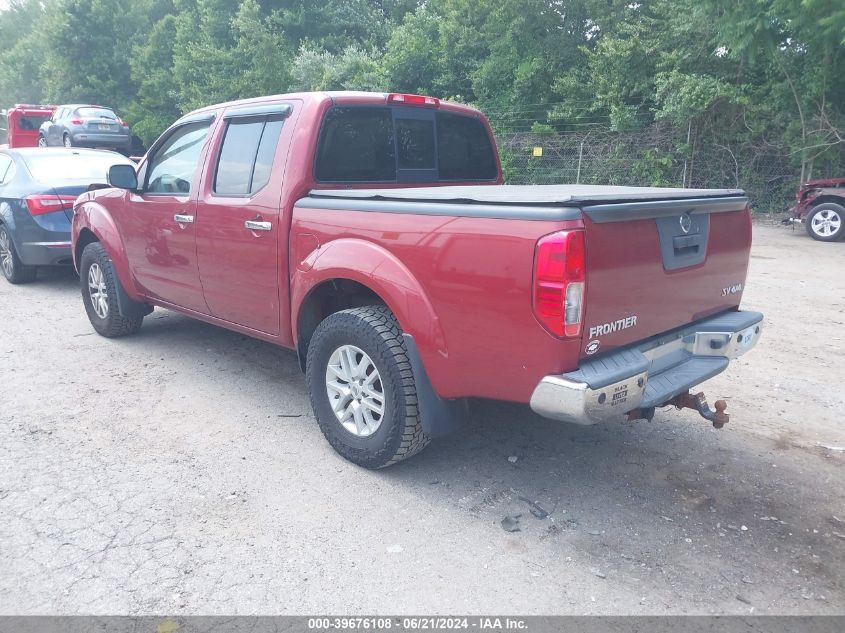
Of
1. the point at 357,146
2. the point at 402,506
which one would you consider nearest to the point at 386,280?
the point at 402,506

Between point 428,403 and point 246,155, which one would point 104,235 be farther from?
point 428,403

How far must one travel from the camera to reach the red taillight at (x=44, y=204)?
25.6 ft

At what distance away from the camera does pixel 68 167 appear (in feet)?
28.0

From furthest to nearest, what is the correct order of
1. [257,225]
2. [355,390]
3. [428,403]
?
[257,225] → [355,390] → [428,403]

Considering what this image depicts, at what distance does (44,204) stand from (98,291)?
2430mm

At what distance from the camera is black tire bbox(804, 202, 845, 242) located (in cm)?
1233

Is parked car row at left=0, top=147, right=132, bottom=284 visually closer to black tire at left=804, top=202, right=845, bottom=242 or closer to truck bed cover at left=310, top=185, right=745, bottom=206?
truck bed cover at left=310, top=185, right=745, bottom=206

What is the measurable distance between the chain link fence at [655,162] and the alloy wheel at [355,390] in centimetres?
1453

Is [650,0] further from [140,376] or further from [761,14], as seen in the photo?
[140,376]

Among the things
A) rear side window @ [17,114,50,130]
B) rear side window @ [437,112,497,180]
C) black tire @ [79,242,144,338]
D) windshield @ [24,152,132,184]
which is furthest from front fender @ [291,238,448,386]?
rear side window @ [17,114,50,130]

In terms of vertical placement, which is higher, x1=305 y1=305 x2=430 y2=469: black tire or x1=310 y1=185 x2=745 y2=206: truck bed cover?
x1=310 y1=185 x2=745 y2=206: truck bed cover

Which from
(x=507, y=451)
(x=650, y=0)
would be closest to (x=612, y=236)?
(x=507, y=451)

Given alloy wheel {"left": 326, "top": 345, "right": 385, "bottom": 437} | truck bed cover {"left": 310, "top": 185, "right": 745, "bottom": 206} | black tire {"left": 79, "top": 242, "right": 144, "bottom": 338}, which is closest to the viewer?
truck bed cover {"left": 310, "top": 185, "right": 745, "bottom": 206}

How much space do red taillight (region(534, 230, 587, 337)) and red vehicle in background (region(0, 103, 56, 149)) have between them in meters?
26.4
